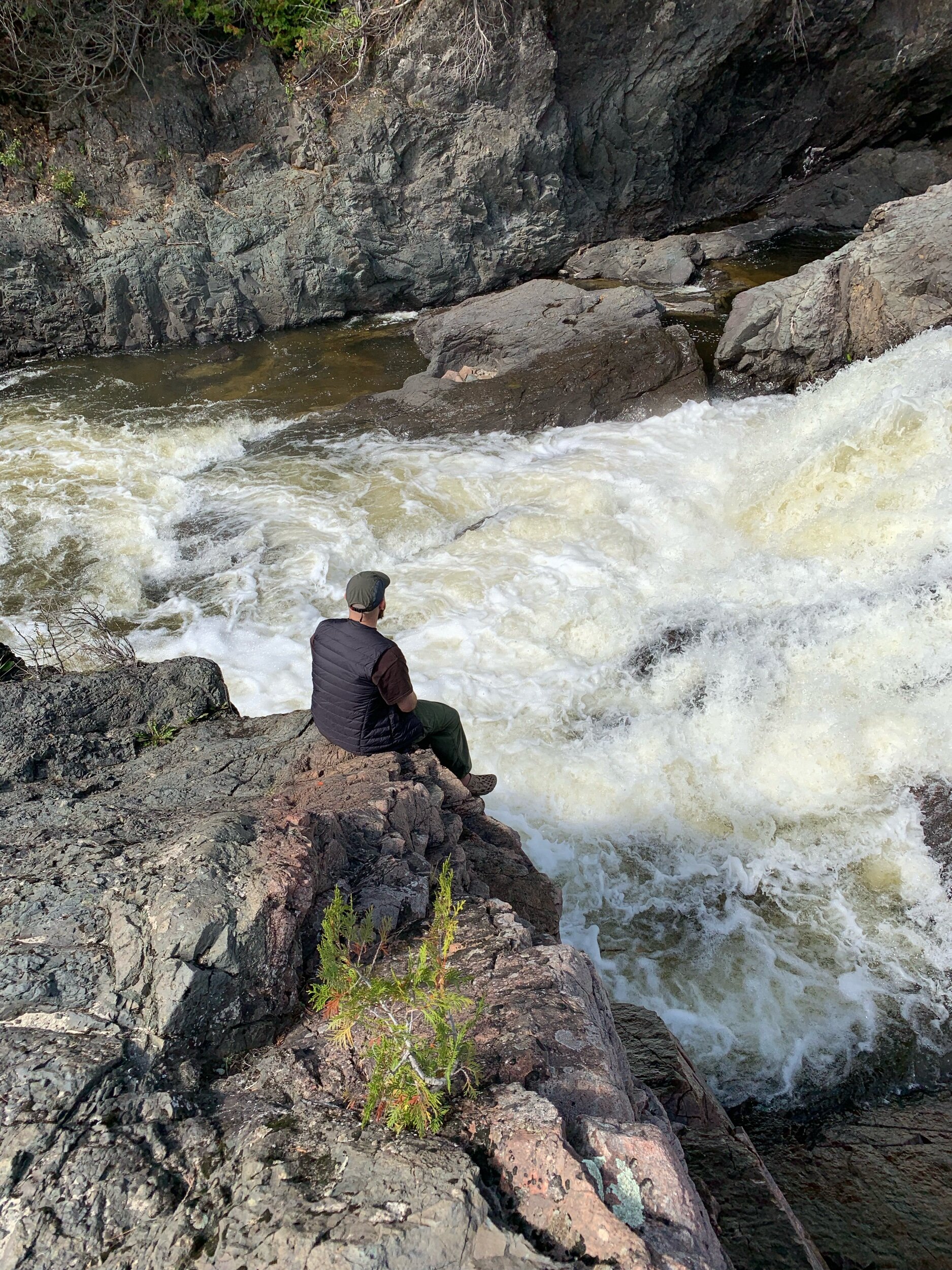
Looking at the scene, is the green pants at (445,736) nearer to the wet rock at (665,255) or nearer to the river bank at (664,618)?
the river bank at (664,618)

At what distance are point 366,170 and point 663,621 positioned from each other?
9.77 metres

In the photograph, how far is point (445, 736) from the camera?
422 cm

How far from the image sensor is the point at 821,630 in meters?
6.05

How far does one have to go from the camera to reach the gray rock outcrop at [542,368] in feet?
32.2

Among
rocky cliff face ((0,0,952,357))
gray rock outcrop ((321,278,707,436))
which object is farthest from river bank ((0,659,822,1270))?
rocky cliff face ((0,0,952,357))

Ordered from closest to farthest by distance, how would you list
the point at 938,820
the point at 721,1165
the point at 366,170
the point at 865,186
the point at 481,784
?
the point at 721,1165, the point at 481,784, the point at 938,820, the point at 366,170, the point at 865,186

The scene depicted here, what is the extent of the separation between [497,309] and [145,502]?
5.30 m

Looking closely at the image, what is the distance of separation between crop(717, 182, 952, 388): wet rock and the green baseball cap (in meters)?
8.12

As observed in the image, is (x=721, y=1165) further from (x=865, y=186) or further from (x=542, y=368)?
(x=865, y=186)

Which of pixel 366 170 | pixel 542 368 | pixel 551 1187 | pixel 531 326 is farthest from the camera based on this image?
pixel 366 170

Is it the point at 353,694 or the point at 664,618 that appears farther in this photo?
the point at 664,618

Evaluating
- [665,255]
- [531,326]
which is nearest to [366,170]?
[531,326]

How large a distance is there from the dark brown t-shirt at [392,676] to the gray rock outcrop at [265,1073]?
46cm

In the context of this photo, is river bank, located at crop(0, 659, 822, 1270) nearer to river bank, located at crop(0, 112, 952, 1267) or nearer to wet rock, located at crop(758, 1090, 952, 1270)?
wet rock, located at crop(758, 1090, 952, 1270)
